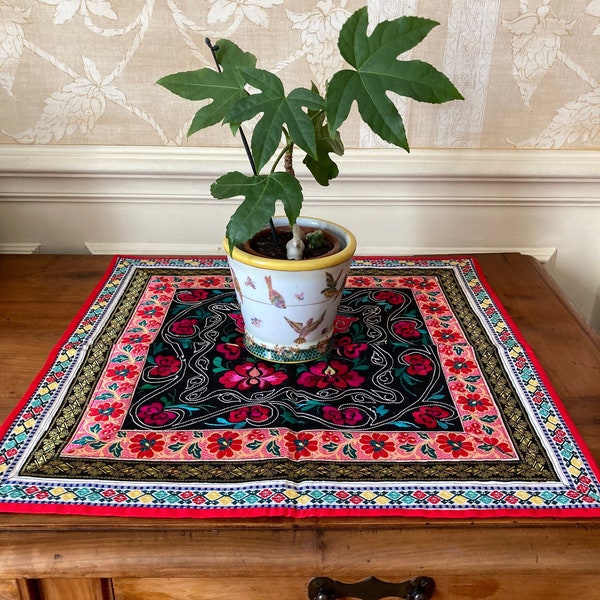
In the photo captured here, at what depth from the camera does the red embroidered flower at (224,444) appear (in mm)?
589

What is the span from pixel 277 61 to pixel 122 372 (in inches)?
21.4

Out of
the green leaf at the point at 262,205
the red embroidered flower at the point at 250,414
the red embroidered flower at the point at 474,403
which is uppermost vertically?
the green leaf at the point at 262,205

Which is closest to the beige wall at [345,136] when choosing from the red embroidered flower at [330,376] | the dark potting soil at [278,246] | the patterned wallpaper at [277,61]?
the patterned wallpaper at [277,61]

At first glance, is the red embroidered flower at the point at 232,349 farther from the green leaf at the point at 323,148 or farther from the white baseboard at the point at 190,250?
the white baseboard at the point at 190,250

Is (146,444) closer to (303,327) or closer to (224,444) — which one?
(224,444)

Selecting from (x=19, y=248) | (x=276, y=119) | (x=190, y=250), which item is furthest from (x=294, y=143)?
(x=19, y=248)

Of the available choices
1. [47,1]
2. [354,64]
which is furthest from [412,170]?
[47,1]

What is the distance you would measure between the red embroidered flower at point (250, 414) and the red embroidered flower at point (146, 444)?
0.25 feet

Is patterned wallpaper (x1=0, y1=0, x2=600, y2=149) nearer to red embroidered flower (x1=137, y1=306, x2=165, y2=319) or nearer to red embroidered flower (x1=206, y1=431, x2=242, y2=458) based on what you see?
red embroidered flower (x1=137, y1=306, x2=165, y2=319)

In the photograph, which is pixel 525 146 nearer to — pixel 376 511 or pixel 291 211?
pixel 291 211

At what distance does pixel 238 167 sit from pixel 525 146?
1.56 ft

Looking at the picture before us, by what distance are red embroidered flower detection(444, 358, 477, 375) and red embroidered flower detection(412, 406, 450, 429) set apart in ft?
0.25

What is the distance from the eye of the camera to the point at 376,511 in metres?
0.52

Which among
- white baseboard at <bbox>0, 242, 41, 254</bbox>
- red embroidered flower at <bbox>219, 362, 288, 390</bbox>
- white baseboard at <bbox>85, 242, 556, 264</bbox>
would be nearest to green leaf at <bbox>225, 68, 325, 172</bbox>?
red embroidered flower at <bbox>219, 362, 288, 390</bbox>
